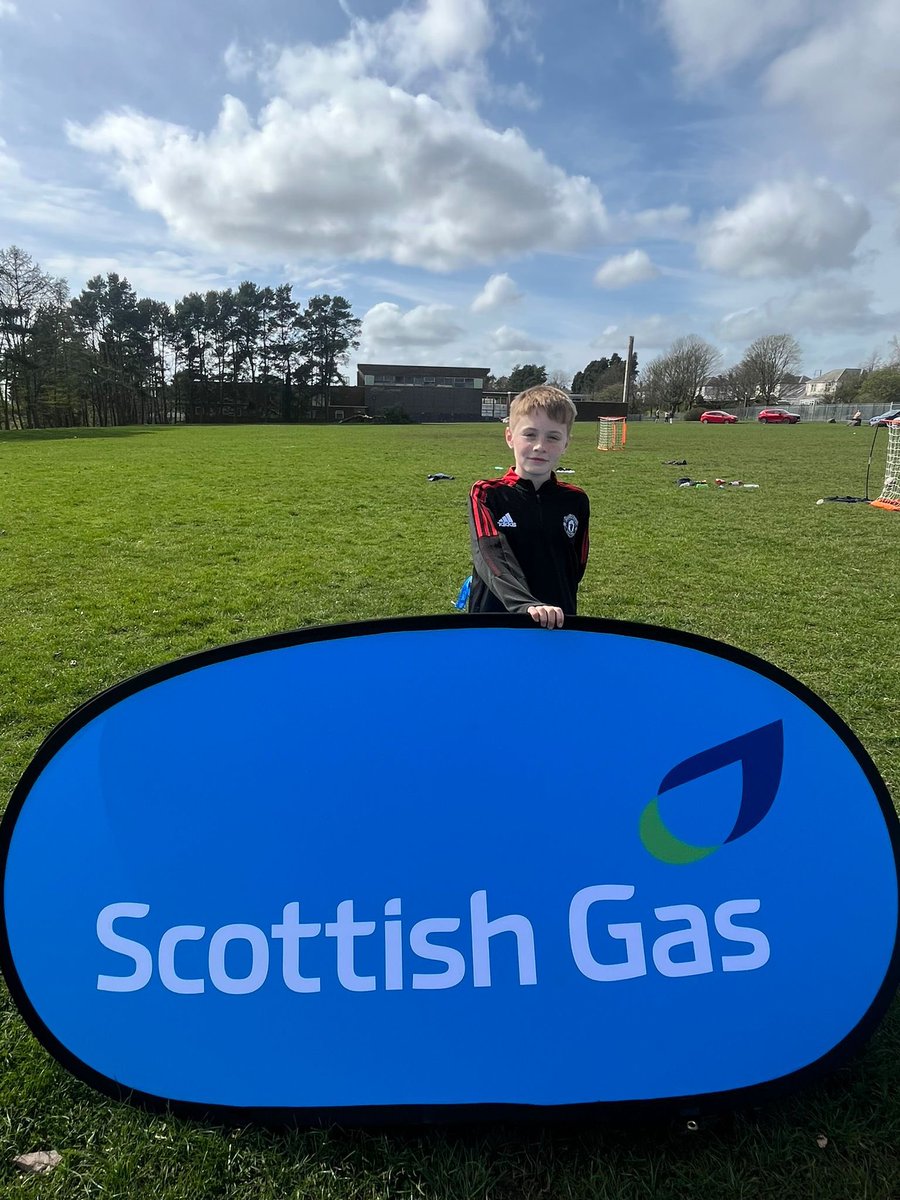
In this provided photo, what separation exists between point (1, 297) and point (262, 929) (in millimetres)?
54579

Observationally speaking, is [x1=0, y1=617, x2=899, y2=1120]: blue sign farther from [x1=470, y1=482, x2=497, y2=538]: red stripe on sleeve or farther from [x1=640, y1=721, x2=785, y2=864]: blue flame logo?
[x1=470, y1=482, x2=497, y2=538]: red stripe on sleeve

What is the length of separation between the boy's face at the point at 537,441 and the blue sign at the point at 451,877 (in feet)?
2.75

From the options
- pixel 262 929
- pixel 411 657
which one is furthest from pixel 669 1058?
pixel 411 657

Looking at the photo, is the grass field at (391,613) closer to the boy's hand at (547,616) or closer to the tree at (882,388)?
the boy's hand at (547,616)

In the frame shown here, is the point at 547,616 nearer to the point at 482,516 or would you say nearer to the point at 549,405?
the point at 482,516

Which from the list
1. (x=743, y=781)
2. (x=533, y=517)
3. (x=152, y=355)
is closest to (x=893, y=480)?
(x=533, y=517)

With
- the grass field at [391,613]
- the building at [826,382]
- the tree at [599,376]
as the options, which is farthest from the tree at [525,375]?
the grass field at [391,613]

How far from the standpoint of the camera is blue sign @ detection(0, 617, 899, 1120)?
1.67 m

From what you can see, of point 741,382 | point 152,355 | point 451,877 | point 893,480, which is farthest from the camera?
point 741,382

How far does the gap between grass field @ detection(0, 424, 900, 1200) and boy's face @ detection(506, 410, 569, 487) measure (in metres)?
1.04

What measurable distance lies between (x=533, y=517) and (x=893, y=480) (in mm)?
14524

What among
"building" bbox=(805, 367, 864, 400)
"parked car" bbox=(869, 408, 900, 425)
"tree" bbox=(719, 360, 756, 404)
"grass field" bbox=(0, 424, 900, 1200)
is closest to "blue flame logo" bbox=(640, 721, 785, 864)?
"grass field" bbox=(0, 424, 900, 1200)

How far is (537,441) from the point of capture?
2383 mm

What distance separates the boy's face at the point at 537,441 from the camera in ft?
7.76
